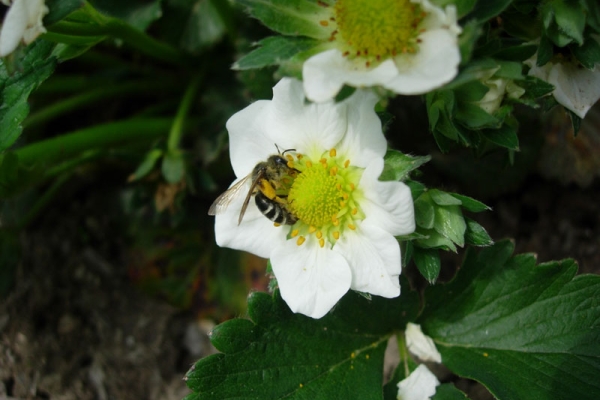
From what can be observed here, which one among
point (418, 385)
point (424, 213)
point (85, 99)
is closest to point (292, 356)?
point (418, 385)

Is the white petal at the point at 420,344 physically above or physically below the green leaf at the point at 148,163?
below

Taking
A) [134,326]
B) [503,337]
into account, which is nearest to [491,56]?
[503,337]

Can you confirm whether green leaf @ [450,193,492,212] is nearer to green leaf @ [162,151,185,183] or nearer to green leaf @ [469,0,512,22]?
green leaf @ [469,0,512,22]

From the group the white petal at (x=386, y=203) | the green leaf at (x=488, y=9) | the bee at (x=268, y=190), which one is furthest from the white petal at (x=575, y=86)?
the bee at (x=268, y=190)

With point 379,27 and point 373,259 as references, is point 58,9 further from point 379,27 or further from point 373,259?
point 373,259

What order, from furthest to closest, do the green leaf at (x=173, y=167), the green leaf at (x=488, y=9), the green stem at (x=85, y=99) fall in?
the green stem at (x=85, y=99) < the green leaf at (x=173, y=167) < the green leaf at (x=488, y=9)

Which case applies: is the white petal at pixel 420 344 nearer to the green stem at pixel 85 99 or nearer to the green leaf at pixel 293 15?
the green leaf at pixel 293 15
